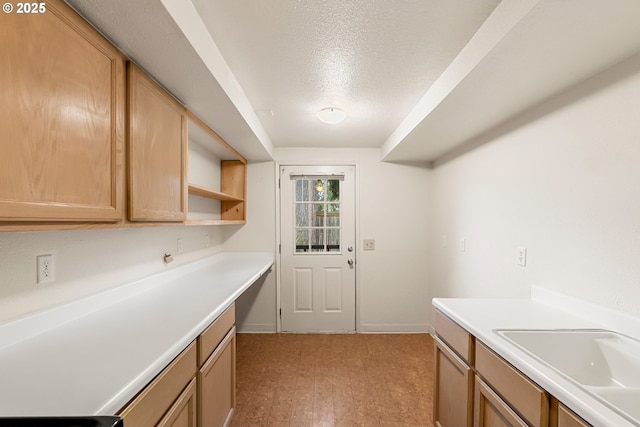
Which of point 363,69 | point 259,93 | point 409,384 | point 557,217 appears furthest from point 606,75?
point 409,384

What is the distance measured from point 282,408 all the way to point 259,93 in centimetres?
226

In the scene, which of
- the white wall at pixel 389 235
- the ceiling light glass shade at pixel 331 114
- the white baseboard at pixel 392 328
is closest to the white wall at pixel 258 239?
the white wall at pixel 389 235

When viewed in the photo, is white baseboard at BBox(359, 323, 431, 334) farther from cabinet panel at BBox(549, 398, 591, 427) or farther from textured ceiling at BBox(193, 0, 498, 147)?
cabinet panel at BBox(549, 398, 591, 427)

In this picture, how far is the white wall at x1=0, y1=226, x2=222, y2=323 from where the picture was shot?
111 cm

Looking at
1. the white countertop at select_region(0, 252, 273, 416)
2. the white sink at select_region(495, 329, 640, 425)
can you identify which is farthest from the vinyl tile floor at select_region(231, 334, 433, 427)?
the white sink at select_region(495, 329, 640, 425)

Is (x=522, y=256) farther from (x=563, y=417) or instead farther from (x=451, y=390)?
(x=563, y=417)

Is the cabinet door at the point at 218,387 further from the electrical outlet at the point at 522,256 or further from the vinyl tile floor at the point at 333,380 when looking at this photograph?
the electrical outlet at the point at 522,256

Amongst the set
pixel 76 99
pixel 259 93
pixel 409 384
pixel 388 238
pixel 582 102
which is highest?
pixel 259 93

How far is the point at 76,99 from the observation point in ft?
3.28

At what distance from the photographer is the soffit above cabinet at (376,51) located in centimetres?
106

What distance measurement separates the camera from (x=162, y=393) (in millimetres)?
1054

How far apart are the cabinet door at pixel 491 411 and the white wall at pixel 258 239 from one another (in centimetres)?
254

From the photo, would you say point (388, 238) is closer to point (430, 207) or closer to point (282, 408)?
point (430, 207)

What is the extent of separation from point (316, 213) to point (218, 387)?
7.30 ft
